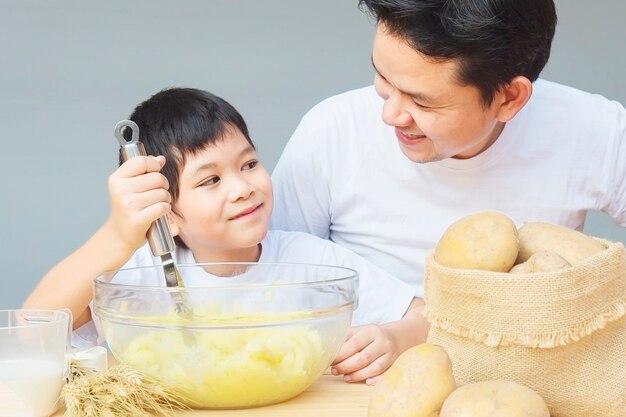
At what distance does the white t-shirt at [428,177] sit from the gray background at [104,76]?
29.5 inches

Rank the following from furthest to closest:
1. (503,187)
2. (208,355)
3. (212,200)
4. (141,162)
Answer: (503,187) < (212,200) < (141,162) < (208,355)

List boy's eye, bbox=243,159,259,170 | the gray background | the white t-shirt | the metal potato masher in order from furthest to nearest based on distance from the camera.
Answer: the gray background, the white t-shirt, boy's eye, bbox=243,159,259,170, the metal potato masher

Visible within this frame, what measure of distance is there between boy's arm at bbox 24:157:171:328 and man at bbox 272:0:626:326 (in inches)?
16.4

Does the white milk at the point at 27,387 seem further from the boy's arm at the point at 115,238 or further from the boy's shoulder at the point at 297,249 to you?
the boy's shoulder at the point at 297,249

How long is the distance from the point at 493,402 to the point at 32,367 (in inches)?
18.9

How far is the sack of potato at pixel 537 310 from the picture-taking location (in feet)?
2.85

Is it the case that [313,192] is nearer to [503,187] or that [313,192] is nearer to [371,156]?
[371,156]

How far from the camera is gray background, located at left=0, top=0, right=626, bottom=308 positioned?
8.13ft

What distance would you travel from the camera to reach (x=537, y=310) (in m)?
0.87

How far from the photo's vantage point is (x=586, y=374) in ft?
2.96

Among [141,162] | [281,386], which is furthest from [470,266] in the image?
[141,162]

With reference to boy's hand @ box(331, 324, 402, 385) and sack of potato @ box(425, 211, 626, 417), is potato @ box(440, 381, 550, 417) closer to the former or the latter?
sack of potato @ box(425, 211, 626, 417)

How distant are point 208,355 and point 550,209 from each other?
95 centimetres

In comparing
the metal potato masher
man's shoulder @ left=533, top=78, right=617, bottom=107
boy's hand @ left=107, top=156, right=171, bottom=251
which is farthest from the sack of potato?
man's shoulder @ left=533, top=78, right=617, bottom=107
